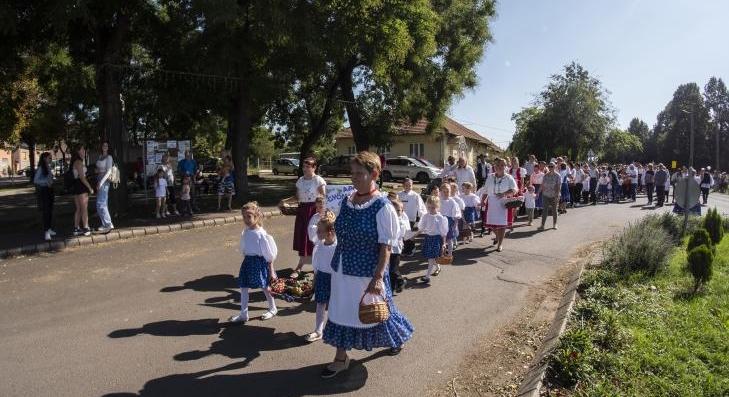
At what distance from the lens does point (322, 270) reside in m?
5.65

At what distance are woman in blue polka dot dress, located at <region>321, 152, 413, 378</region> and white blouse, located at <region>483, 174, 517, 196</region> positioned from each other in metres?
6.78

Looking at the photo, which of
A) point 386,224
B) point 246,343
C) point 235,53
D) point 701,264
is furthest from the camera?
point 235,53

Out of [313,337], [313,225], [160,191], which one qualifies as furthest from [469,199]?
[160,191]

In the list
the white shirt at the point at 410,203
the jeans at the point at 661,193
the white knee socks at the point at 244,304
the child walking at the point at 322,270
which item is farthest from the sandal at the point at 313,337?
the jeans at the point at 661,193

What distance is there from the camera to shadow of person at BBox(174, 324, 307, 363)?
5137 mm

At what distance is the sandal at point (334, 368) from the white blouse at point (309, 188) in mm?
3530

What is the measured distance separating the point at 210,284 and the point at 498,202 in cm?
592

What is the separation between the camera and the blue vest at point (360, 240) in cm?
438

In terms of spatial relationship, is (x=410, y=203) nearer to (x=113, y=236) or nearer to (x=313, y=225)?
(x=313, y=225)

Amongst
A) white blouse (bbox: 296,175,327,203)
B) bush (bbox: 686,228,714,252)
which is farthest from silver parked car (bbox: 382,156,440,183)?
white blouse (bbox: 296,175,327,203)

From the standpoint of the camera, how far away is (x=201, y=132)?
42.5 meters

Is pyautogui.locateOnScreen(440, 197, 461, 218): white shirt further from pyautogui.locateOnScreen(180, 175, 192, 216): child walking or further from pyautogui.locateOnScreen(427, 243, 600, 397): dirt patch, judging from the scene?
pyautogui.locateOnScreen(180, 175, 192, 216): child walking

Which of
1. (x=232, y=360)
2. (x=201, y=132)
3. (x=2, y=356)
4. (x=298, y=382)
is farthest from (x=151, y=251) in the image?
(x=201, y=132)

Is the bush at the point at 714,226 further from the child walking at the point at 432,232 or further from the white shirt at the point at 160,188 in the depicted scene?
A: the white shirt at the point at 160,188
